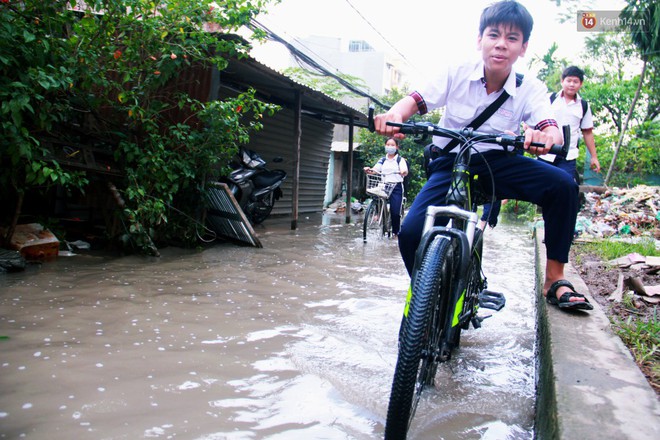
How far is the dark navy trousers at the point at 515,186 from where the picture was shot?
8.40 ft

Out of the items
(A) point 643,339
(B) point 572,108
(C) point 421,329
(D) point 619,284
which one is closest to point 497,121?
(A) point 643,339

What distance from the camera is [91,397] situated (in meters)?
2.05

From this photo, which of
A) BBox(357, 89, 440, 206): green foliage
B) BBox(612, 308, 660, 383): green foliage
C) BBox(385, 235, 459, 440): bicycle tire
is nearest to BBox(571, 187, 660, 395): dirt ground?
BBox(612, 308, 660, 383): green foliage

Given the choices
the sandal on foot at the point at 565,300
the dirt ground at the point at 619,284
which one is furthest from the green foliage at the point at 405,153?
the sandal on foot at the point at 565,300

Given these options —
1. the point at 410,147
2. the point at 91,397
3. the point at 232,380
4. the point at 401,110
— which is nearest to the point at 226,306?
the point at 232,380

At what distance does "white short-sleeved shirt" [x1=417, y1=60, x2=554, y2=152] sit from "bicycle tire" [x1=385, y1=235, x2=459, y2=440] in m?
0.88

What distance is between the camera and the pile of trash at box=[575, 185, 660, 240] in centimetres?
691

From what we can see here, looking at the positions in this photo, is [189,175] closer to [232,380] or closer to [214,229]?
[214,229]

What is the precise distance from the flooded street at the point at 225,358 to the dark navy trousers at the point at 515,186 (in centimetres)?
73

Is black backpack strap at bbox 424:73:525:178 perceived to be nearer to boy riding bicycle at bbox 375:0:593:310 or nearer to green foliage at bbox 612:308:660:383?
boy riding bicycle at bbox 375:0:593:310

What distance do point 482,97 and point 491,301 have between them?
1.14 meters

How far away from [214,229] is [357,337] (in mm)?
3969

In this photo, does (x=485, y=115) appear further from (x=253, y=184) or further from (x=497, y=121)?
(x=253, y=184)

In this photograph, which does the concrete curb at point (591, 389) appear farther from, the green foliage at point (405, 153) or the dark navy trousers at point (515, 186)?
the green foliage at point (405, 153)
